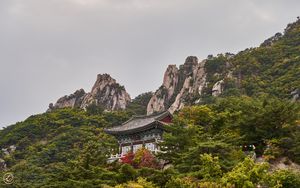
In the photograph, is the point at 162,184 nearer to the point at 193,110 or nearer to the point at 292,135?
the point at 292,135

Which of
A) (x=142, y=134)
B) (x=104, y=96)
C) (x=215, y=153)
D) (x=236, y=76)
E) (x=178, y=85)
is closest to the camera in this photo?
(x=215, y=153)

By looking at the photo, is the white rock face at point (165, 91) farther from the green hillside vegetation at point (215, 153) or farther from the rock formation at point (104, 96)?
the green hillside vegetation at point (215, 153)

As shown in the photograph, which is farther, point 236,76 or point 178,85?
point 178,85

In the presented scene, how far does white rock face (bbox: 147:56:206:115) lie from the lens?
309 ft

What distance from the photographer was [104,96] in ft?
361

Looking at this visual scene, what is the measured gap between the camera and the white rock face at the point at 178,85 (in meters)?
94.2

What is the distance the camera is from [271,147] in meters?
32.4

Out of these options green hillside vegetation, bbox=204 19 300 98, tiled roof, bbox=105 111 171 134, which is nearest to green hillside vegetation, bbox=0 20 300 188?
tiled roof, bbox=105 111 171 134

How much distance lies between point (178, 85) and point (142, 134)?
62131 mm

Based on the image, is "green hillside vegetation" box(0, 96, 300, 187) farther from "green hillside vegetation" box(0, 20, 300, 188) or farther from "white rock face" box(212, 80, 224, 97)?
"white rock face" box(212, 80, 224, 97)

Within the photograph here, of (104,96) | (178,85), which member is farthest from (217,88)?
(104,96)

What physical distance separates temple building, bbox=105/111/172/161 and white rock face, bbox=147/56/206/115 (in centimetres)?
4563

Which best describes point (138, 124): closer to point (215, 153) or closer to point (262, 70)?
point (215, 153)

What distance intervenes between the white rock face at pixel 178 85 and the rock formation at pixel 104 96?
9771 millimetres
